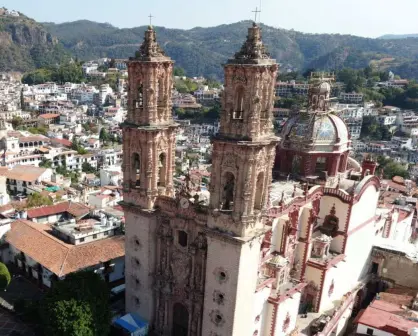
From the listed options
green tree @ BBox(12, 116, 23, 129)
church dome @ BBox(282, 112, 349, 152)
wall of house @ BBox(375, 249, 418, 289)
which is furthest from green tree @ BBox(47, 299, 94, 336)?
green tree @ BBox(12, 116, 23, 129)

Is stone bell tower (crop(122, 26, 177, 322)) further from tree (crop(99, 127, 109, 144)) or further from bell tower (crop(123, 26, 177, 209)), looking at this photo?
tree (crop(99, 127, 109, 144))

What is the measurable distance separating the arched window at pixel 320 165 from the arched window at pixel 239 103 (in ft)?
46.7

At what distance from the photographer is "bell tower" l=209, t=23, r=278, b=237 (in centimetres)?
2411

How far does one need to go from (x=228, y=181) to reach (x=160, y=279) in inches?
368

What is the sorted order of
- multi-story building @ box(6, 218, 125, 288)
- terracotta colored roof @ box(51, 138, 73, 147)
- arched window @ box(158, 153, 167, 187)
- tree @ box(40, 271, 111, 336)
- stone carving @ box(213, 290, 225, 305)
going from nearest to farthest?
stone carving @ box(213, 290, 225, 305) < tree @ box(40, 271, 111, 336) < arched window @ box(158, 153, 167, 187) < multi-story building @ box(6, 218, 125, 288) < terracotta colored roof @ box(51, 138, 73, 147)

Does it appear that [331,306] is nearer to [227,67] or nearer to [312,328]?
[312,328]

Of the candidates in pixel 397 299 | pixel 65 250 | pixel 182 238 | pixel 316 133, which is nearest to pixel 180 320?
pixel 182 238

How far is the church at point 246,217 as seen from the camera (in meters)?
25.1

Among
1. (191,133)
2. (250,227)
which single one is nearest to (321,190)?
(250,227)

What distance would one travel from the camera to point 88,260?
37125 mm

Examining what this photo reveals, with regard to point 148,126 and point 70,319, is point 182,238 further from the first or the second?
point 70,319

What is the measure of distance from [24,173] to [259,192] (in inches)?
1931

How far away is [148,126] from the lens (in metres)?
28.3

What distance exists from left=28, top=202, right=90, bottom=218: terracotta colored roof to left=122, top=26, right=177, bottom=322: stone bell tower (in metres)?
19.7
